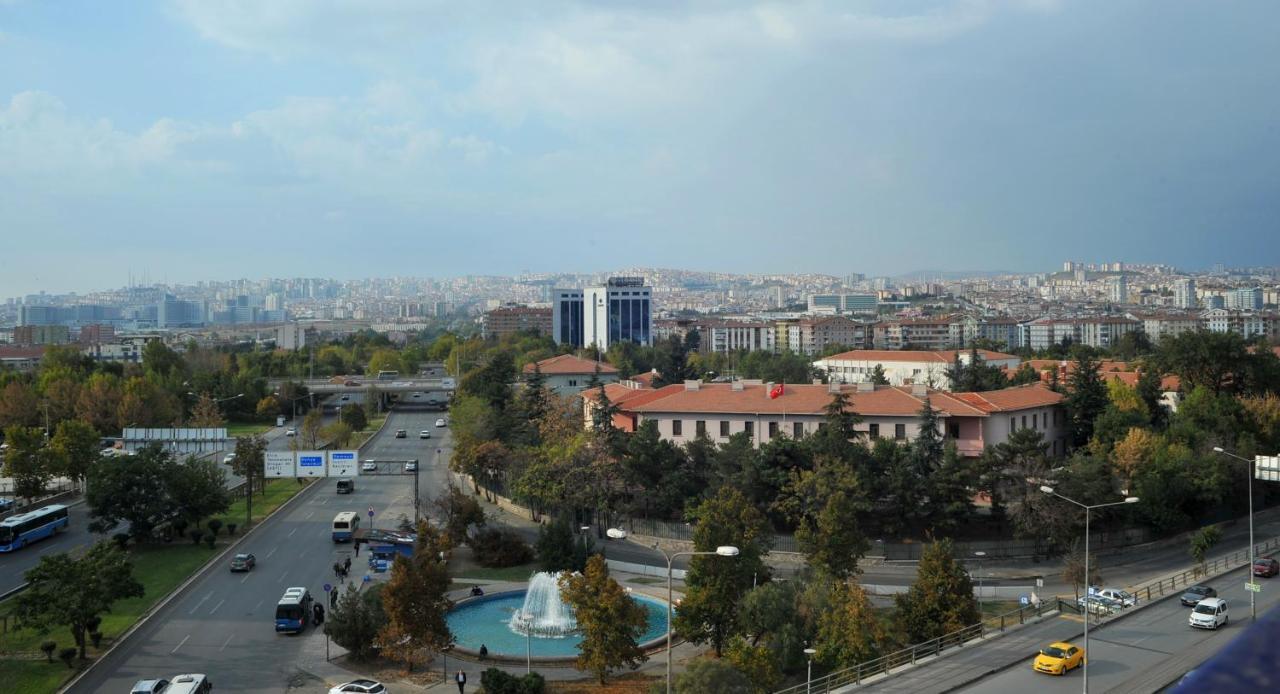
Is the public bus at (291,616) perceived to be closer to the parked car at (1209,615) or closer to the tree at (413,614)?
the tree at (413,614)

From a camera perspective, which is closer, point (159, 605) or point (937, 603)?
point (937, 603)

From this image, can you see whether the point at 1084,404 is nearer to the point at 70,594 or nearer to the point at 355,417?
the point at 70,594

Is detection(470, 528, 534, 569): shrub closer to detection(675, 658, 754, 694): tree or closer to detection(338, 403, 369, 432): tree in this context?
detection(675, 658, 754, 694): tree

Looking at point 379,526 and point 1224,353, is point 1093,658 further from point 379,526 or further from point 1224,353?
point 1224,353

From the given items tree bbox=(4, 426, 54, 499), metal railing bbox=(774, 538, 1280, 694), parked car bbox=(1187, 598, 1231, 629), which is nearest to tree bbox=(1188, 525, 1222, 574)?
metal railing bbox=(774, 538, 1280, 694)

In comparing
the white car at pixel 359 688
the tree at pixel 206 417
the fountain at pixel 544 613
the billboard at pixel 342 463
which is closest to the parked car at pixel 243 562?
the billboard at pixel 342 463

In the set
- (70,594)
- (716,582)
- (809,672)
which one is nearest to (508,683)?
(716,582)
